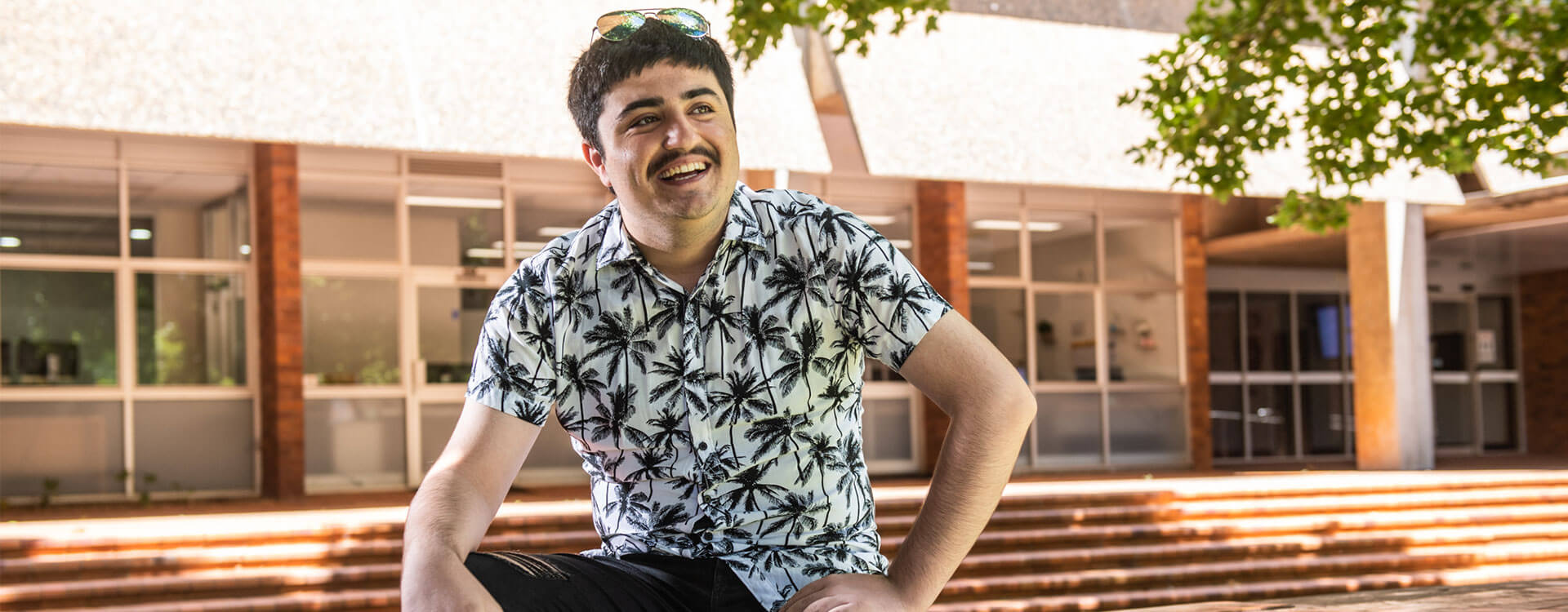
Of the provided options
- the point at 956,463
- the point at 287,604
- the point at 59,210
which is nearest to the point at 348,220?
the point at 59,210

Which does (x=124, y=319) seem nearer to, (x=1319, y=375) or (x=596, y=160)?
(x=596, y=160)

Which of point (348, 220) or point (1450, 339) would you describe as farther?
point (1450, 339)

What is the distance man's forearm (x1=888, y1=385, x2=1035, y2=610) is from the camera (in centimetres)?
184

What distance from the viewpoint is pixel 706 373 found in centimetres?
196

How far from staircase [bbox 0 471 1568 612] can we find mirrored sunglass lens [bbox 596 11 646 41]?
619 centimetres

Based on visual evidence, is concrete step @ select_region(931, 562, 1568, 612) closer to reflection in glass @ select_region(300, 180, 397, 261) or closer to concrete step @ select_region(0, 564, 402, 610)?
concrete step @ select_region(0, 564, 402, 610)

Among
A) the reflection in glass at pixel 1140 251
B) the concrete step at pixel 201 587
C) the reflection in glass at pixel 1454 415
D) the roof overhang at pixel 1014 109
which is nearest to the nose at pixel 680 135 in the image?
the concrete step at pixel 201 587

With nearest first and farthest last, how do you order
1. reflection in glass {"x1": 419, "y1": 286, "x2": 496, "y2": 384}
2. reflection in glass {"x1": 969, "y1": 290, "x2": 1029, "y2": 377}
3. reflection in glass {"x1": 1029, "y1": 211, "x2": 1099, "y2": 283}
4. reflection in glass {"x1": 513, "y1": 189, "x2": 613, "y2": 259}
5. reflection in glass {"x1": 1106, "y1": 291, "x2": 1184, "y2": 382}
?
reflection in glass {"x1": 419, "y1": 286, "x2": 496, "y2": 384} → reflection in glass {"x1": 513, "y1": 189, "x2": 613, "y2": 259} → reflection in glass {"x1": 969, "y1": 290, "x2": 1029, "y2": 377} → reflection in glass {"x1": 1029, "y1": 211, "x2": 1099, "y2": 283} → reflection in glass {"x1": 1106, "y1": 291, "x2": 1184, "y2": 382}

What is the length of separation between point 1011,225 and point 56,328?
9.25 metres

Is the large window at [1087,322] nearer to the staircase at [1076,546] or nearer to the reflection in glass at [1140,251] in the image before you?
the reflection in glass at [1140,251]

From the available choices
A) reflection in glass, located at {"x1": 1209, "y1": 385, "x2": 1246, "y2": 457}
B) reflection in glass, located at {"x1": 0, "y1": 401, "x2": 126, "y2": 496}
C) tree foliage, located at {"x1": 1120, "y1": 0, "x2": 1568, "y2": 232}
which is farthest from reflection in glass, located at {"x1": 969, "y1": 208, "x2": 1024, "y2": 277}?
Result: reflection in glass, located at {"x1": 0, "y1": 401, "x2": 126, "y2": 496}

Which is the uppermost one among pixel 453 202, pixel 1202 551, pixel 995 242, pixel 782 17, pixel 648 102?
pixel 782 17

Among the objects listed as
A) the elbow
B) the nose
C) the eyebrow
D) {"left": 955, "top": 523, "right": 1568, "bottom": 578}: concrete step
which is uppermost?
the eyebrow

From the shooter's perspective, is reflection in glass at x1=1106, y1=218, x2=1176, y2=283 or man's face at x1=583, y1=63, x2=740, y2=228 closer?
→ man's face at x1=583, y1=63, x2=740, y2=228
